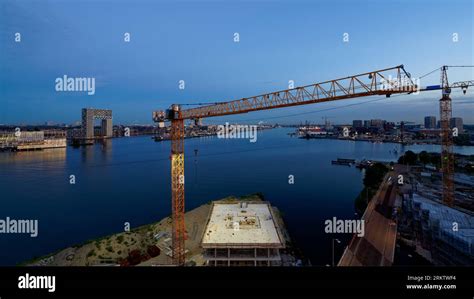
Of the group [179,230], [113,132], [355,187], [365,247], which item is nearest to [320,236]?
[365,247]

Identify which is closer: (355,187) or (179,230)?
(179,230)

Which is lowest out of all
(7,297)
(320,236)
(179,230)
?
(320,236)

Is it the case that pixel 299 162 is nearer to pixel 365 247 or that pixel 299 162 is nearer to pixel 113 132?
pixel 365 247

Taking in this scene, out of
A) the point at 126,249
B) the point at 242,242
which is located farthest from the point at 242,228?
the point at 126,249

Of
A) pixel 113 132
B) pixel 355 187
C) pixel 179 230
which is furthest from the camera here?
pixel 113 132

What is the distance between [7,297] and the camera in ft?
1.95

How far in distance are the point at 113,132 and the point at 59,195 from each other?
32027 millimetres

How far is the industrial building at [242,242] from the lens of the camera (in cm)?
480

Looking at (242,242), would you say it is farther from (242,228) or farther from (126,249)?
(126,249)

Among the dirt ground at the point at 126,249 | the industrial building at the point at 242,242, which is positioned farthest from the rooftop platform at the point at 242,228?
the dirt ground at the point at 126,249

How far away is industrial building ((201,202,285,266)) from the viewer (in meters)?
4.80

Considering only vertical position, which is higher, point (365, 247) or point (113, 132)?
point (113, 132)

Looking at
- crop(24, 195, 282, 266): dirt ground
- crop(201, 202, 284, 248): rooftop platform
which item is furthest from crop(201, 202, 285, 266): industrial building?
crop(24, 195, 282, 266): dirt ground

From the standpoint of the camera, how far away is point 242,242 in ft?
15.9
